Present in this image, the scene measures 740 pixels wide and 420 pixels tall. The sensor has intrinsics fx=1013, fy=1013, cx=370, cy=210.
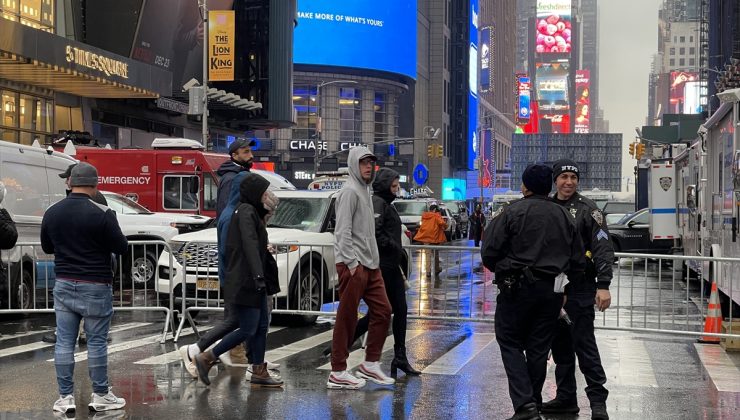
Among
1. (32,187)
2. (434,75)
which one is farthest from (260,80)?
(434,75)

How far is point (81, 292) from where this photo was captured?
25.5 ft

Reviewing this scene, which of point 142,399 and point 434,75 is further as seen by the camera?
point 434,75

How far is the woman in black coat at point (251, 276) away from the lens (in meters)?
8.70

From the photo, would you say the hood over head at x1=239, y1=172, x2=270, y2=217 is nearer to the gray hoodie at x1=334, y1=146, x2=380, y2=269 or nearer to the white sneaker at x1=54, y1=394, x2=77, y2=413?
the gray hoodie at x1=334, y1=146, x2=380, y2=269

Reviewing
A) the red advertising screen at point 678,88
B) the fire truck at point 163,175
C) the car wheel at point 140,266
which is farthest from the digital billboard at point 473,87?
the car wheel at point 140,266

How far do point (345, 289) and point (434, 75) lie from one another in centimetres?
11245

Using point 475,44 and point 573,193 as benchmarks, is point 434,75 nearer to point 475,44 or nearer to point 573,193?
point 475,44

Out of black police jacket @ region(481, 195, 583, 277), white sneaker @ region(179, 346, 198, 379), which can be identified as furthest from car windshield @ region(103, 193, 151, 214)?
black police jacket @ region(481, 195, 583, 277)

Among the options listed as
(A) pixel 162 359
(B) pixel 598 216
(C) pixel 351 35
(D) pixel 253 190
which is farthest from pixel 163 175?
(C) pixel 351 35

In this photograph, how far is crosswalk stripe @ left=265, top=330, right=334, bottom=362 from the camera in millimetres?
10828

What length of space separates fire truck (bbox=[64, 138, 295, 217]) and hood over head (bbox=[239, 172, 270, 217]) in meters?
Answer: 15.2

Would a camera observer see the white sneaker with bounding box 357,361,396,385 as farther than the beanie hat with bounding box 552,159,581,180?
Yes

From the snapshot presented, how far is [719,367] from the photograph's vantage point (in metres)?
10.5

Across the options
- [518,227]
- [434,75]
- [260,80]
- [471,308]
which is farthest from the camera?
[434,75]
